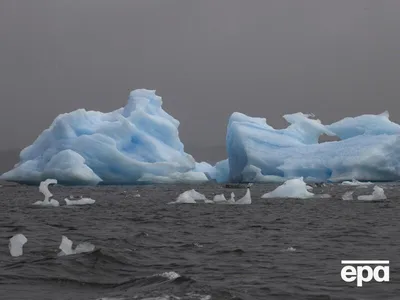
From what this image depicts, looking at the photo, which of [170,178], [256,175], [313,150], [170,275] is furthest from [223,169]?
[170,275]

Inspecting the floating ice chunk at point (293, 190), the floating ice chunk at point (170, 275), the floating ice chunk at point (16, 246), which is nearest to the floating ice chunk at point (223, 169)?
the floating ice chunk at point (293, 190)

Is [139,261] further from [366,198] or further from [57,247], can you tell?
[366,198]

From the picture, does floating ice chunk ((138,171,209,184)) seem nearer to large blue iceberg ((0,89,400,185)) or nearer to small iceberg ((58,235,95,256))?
large blue iceberg ((0,89,400,185))

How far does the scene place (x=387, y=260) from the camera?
10.1 meters

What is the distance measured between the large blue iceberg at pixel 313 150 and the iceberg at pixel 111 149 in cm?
477

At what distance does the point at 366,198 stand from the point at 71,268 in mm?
21489

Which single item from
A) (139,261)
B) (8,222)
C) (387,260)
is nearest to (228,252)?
(139,261)

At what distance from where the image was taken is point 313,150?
47.8 meters

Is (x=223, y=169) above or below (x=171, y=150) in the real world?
below

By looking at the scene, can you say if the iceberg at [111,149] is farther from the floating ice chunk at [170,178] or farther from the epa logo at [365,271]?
the epa logo at [365,271]

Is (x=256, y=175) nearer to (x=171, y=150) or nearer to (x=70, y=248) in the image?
(x=171, y=150)

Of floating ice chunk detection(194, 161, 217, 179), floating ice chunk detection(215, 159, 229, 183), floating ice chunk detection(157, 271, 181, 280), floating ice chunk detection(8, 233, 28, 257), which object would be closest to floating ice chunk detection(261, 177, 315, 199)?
floating ice chunk detection(8, 233, 28, 257)

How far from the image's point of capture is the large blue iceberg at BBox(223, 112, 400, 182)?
4516 cm

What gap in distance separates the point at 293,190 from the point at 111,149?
1652 centimetres
